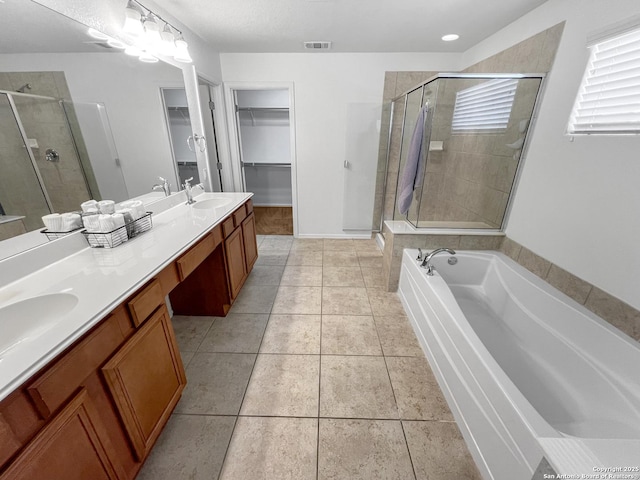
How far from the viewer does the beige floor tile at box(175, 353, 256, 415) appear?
144cm

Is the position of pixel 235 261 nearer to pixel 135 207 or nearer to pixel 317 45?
pixel 135 207

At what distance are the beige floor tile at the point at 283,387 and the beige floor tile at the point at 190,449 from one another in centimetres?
15

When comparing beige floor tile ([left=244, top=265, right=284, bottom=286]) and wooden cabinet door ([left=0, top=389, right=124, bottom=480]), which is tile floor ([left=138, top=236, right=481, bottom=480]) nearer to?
beige floor tile ([left=244, top=265, right=284, bottom=286])

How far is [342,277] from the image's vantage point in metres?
2.76

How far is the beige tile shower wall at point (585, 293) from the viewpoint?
127cm

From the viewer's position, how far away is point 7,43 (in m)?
1.03

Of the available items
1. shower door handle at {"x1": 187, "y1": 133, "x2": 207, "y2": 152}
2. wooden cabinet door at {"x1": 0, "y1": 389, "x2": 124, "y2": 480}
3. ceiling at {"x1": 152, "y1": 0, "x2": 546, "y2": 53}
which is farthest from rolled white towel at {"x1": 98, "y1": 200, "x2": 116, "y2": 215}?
ceiling at {"x1": 152, "y1": 0, "x2": 546, "y2": 53}

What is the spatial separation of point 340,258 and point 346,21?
2290 mm

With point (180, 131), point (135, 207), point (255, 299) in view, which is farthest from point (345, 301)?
point (180, 131)

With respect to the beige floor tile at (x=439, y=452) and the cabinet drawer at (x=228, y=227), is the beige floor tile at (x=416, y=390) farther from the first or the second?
the cabinet drawer at (x=228, y=227)

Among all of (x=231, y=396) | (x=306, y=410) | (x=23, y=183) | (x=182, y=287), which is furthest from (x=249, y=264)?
(x=23, y=183)

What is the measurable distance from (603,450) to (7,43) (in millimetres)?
2583

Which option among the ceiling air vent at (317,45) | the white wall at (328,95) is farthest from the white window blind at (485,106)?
the ceiling air vent at (317,45)

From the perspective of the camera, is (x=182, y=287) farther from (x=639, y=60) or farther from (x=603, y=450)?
(x=639, y=60)
